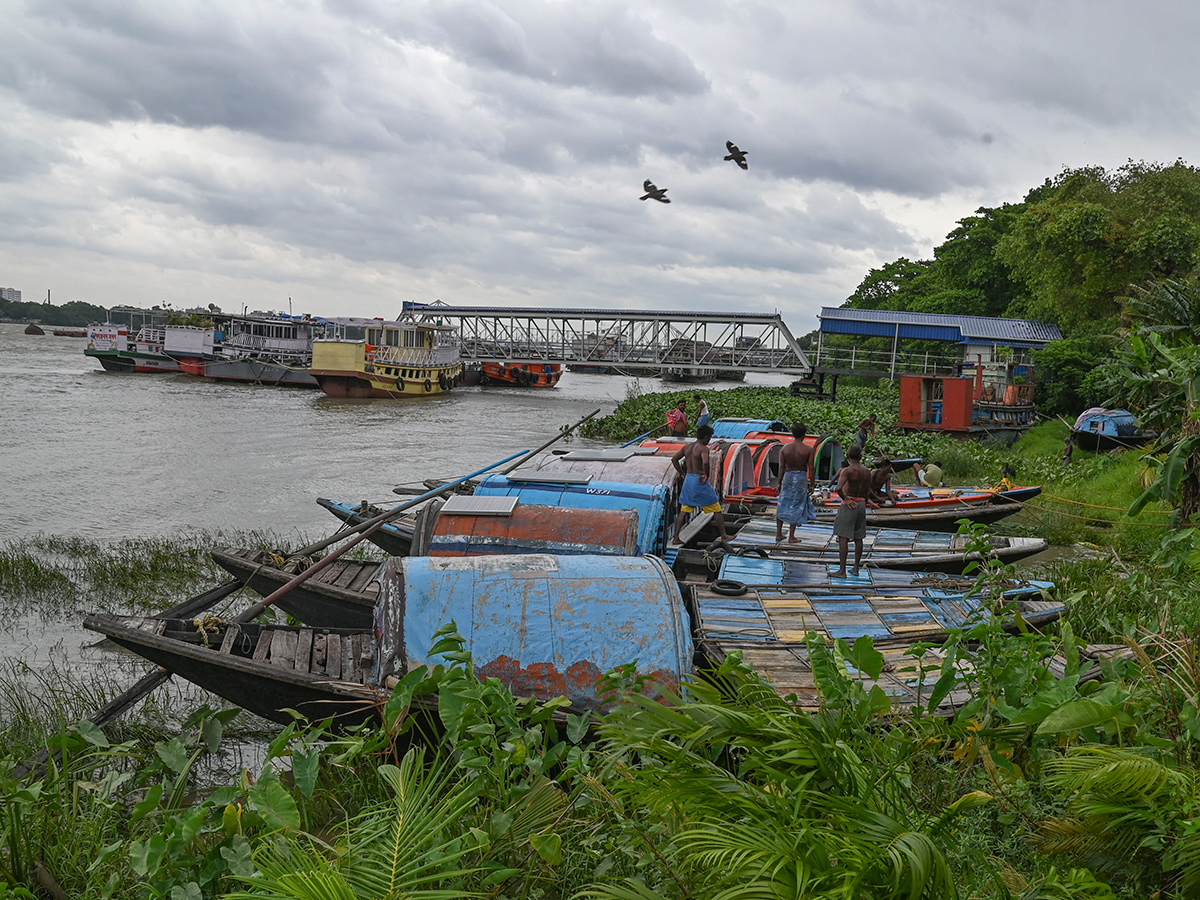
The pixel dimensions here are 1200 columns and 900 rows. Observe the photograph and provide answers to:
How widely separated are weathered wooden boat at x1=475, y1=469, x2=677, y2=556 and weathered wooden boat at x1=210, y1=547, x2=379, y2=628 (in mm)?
1539

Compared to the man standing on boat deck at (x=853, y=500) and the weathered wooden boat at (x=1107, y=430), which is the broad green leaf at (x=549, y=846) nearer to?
the man standing on boat deck at (x=853, y=500)

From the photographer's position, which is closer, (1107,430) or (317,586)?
(317,586)

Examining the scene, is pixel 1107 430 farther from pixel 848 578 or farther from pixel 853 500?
pixel 853 500

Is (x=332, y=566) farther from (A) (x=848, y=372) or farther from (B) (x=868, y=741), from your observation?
(A) (x=848, y=372)

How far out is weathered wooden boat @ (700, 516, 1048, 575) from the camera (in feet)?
30.3

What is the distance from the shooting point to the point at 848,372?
3275cm

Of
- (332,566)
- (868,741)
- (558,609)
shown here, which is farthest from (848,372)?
(868,741)

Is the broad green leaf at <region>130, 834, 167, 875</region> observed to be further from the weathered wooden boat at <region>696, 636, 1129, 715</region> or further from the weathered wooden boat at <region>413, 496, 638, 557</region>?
the weathered wooden boat at <region>413, 496, 638, 557</region>

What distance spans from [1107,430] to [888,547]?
12.2 m

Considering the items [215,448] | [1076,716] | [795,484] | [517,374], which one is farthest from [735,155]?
[517,374]

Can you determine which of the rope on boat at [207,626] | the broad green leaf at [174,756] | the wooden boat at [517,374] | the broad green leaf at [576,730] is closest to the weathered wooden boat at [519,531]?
the rope on boat at [207,626]

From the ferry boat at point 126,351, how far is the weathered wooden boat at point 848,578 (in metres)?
48.9

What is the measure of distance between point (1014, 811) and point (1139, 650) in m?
0.79

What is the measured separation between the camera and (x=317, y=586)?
8.36 meters
